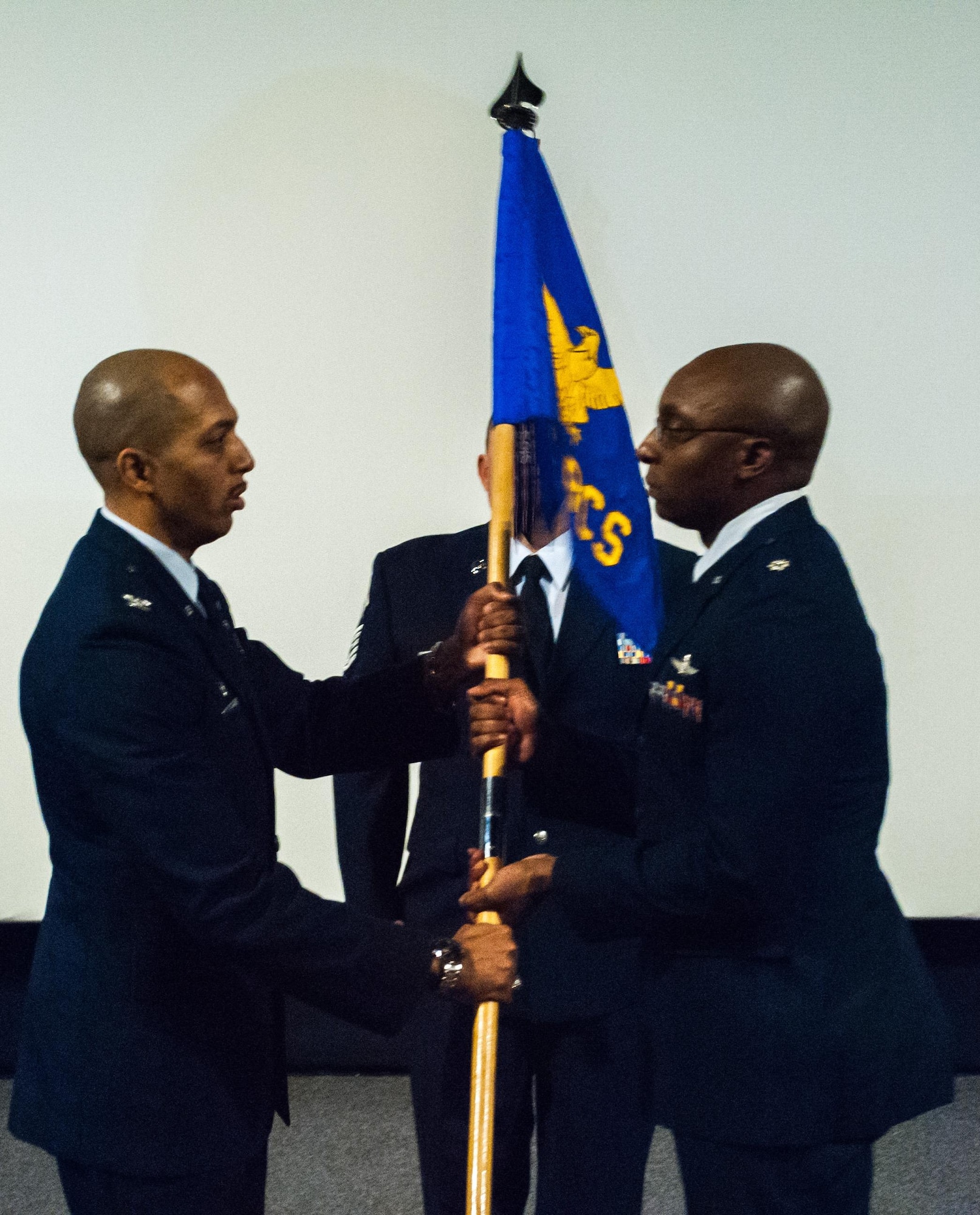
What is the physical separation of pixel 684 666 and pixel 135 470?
741 mm

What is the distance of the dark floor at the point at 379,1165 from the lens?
8.96 ft

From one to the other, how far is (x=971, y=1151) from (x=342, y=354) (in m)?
2.43

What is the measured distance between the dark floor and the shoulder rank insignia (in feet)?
5.28

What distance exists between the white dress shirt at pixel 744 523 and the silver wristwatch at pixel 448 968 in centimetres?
59

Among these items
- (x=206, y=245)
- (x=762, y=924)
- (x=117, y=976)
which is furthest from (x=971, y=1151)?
(x=206, y=245)

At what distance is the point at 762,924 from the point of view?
157 centimetres

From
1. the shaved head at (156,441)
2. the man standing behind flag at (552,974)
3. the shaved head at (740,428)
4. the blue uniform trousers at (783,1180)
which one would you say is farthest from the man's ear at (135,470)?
the blue uniform trousers at (783,1180)

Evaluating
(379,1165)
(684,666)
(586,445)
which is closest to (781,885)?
(684,666)

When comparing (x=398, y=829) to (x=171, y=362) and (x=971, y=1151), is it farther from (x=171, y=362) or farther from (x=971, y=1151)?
(x=971, y=1151)

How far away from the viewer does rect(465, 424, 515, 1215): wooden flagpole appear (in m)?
1.58

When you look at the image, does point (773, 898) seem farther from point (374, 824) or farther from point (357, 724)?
point (374, 824)

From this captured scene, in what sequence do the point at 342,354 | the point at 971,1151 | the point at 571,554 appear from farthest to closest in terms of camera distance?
the point at 342,354 → the point at 971,1151 → the point at 571,554

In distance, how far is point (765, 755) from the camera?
1.49 metres

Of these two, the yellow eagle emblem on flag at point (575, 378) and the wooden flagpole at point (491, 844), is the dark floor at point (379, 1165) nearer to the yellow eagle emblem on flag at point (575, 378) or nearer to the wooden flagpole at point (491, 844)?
the wooden flagpole at point (491, 844)
